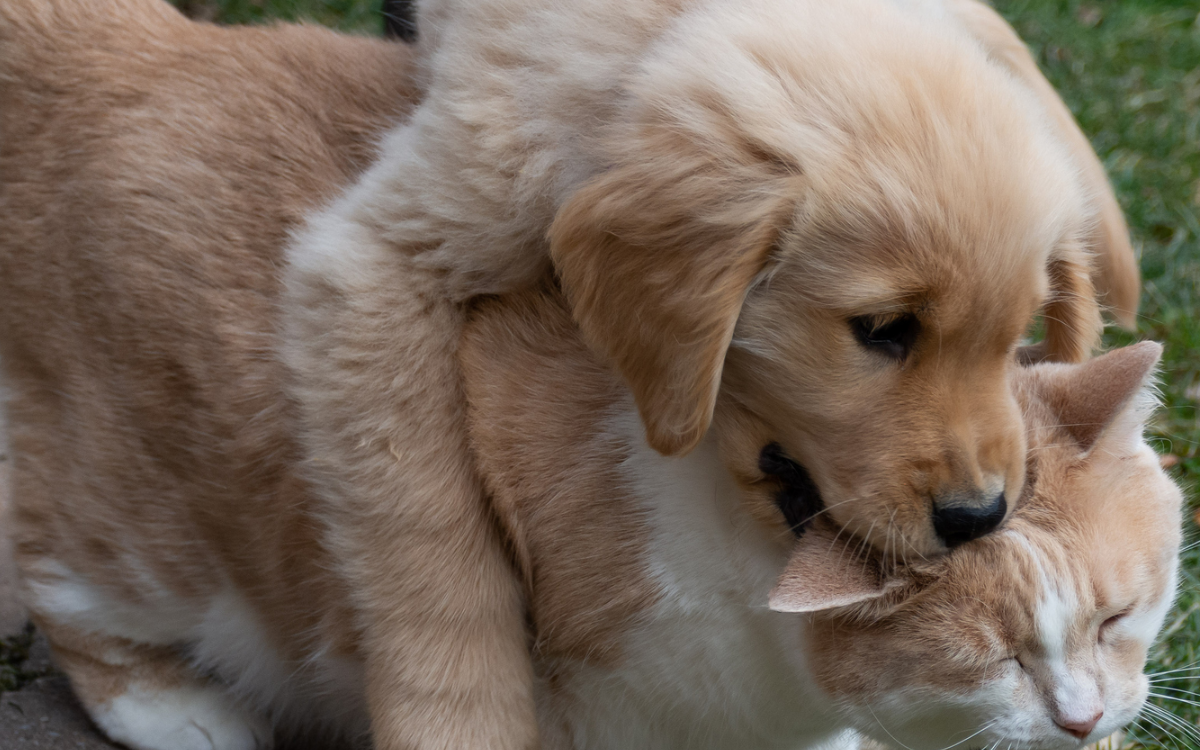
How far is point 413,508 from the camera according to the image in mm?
2273

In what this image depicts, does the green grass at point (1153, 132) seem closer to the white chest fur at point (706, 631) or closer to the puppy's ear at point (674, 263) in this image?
the white chest fur at point (706, 631)

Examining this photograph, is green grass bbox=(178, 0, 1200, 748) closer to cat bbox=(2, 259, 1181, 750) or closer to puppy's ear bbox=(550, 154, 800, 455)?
cat bbox=(2, 259, 1181, 750)

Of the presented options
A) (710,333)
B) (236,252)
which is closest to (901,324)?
(710,333)

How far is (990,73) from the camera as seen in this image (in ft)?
6.82

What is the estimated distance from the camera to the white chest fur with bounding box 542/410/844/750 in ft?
6.94

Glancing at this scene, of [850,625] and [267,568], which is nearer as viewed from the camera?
[850,625]

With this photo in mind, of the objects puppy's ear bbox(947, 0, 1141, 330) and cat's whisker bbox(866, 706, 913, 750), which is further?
puppy's ear bbox(947, 0, 1141, 330)

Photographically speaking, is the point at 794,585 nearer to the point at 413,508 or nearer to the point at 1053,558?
the point at 1053,558

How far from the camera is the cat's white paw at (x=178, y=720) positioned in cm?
283

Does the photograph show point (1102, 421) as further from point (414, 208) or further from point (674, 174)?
point (414, 208)

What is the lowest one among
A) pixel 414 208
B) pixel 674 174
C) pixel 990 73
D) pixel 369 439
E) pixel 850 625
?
pixel 369 439

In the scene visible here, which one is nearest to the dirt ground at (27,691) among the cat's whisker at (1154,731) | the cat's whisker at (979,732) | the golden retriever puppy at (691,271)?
the golden retriever puppy at (691,271)

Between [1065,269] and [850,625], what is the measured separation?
816 mm

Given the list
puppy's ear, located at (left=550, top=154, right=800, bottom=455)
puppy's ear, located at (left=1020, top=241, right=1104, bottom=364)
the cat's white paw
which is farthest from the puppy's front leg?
puppy's ear, located at (left=1020, top=241, right=1104, bottom=364)
